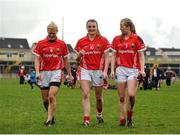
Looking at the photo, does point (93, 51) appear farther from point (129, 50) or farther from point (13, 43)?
point (13, 43)

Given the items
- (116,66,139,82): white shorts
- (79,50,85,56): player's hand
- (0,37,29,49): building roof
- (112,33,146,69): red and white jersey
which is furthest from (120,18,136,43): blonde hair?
(0,37,29,49): building roof

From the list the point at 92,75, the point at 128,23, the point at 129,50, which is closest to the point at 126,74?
the point at 129,50

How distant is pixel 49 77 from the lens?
11.2 m

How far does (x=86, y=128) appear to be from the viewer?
10484 mm

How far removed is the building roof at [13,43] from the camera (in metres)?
140

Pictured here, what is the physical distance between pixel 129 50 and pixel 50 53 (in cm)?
164

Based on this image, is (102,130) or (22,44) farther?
(22,44)

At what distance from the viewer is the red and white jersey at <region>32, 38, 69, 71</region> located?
11055mm

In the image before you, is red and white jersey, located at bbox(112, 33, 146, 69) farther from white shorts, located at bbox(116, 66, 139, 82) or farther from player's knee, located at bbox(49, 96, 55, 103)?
player's knee, located at bbox(49, 96, 55, 103)

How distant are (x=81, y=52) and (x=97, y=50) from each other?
34 cm

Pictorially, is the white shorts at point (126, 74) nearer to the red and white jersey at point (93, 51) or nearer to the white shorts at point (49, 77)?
the red and white jersey at point (93, 51)

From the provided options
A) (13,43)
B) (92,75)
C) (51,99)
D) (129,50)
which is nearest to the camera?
(129,50)

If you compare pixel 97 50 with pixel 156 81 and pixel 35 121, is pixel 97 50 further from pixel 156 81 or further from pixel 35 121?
pixel 156 81

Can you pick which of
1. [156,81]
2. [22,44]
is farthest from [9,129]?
[22,44]
